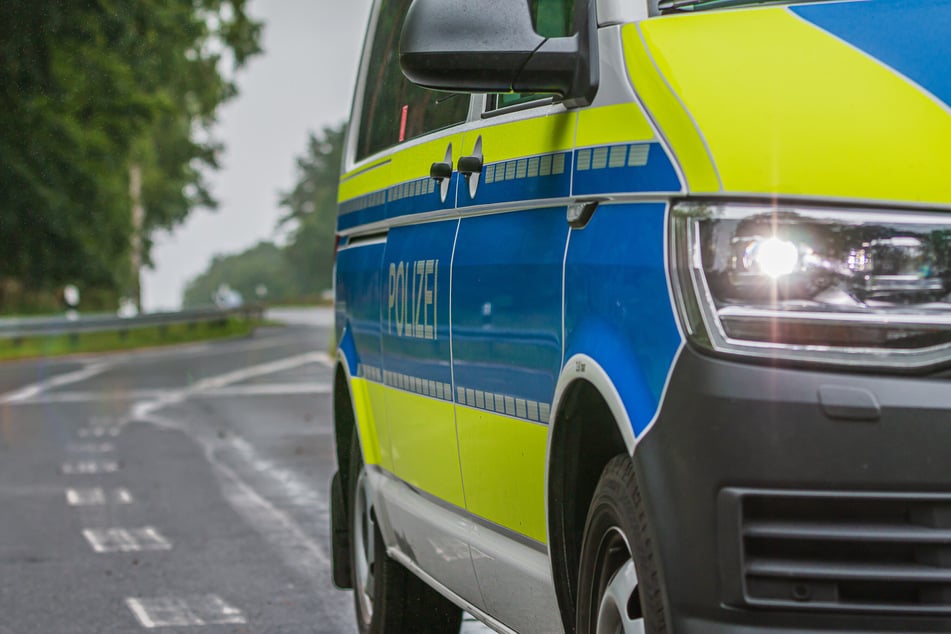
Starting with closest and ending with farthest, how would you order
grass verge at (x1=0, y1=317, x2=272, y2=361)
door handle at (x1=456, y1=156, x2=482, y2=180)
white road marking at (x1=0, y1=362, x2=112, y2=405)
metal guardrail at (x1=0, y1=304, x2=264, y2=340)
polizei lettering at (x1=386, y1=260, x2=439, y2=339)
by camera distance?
door handle at (x1=456, y1=156, x2=482, y2=180) < polizei lettering at (x1=386, y1=260, x2=439, y2=339) < white road marking at (x1=0, y1=362, x2=112, y2=405) < metal guardrail at (x1=0, y1=304, x2=264, y2=340) < grass verge at (x1=0, y1=317, x2=272, y2=361)

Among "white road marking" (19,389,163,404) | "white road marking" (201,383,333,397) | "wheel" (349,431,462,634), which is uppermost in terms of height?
"wheel" (349,431,462,634)

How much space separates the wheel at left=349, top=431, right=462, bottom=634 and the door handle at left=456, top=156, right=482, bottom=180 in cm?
167

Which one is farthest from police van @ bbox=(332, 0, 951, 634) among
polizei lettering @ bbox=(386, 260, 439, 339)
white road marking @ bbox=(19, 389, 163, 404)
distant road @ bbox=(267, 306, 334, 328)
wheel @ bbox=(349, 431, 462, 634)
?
distant road @ bbox=(267, 306, 334, 328)

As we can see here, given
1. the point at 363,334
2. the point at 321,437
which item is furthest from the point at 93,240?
the point at 363,334

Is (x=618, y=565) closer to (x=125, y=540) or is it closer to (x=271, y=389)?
(x=125, y=540)

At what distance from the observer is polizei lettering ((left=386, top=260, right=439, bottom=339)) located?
4.76 meters

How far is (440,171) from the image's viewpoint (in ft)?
15.4

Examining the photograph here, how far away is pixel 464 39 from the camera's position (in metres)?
3.56

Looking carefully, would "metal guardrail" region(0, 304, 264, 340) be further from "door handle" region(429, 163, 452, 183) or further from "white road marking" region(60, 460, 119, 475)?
"door handle" region(429, 163, 452, 183)

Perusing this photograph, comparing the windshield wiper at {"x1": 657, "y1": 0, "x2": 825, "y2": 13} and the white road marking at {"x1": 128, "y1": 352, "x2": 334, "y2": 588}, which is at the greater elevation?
the windshield wiper at {"x1": 657, "y1": 0, "x2": 825, "y2": 13}

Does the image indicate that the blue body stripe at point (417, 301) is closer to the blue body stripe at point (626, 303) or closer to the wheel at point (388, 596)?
the wheel at point (388, 596)

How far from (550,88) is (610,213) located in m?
0.33

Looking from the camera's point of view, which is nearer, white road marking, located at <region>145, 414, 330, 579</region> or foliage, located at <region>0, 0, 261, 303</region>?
white road marking, located at <region>145, 414, 330, 579</region>

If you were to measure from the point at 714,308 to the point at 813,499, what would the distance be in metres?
0.36
